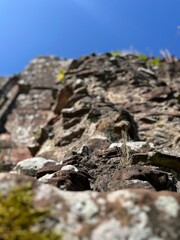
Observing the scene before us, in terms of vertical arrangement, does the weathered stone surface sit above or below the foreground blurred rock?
below

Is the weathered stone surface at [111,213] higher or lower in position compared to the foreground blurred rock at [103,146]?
lower

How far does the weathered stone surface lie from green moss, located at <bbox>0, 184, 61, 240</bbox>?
0.11 ft

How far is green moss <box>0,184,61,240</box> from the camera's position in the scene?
4.20 feet

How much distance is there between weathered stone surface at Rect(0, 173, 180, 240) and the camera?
51.5 inches

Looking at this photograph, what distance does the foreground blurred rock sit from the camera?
137 cm

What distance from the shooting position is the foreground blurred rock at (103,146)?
1368 millimetres

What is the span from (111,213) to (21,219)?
0.30 m

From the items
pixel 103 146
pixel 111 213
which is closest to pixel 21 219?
pixel 111 213

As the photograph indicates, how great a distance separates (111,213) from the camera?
1.38 metres

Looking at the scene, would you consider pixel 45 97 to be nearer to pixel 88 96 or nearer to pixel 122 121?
pixel 88 96

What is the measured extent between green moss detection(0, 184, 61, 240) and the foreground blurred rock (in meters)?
0.05

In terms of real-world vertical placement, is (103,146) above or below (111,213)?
above

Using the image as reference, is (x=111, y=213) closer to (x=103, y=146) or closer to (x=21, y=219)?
(x=21, y=219)

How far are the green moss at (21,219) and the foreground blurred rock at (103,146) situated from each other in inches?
1.9
